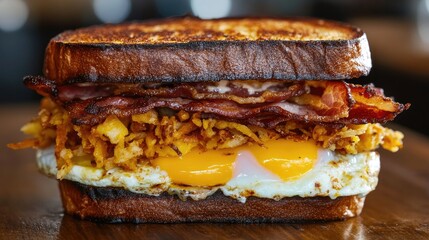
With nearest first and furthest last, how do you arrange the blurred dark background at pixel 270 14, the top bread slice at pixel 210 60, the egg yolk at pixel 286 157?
the top bread slice at pixel 210 60 < the egg yolk at pixel 286 157 < the blurred dark background at pixel 270 14

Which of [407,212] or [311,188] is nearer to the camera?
[311,188]

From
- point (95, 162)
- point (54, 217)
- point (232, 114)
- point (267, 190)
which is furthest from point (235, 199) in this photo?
point (54, 217)

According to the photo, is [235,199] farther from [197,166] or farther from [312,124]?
[312,124]

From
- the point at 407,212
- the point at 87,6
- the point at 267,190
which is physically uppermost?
the point at 267,190

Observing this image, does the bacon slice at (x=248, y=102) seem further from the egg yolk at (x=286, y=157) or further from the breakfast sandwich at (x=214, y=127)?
the egg yolk at (x=286, y=157)

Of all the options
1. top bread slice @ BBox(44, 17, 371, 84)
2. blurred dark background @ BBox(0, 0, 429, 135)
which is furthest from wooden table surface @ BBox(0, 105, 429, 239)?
blurred dark background @ BBox(0, 0, 429, 135)

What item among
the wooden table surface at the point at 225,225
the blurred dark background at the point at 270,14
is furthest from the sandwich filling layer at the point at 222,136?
the blurred dark background at the point at 270,14

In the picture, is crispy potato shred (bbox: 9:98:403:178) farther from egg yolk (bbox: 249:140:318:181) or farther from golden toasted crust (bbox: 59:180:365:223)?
golden toasted crust (bbox: 59:180:365:223)
